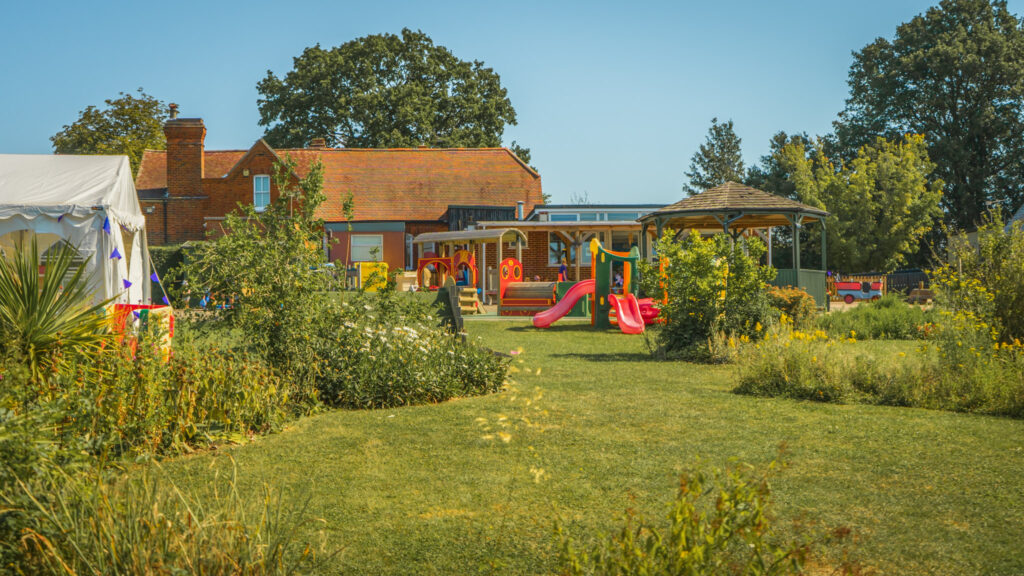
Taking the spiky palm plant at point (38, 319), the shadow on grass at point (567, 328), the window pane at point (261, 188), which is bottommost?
the shadow on grass at point (567, 328)

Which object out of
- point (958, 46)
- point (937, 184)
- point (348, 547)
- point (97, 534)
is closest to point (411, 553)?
point (348, 547)

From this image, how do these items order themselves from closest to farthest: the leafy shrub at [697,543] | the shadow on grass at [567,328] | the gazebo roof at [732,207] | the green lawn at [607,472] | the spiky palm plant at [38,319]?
the leafy shrub at [697,543] → the green lawn at [607,472] → the spiky palm plant at [38,319] → the shadow on grass at [567,328] → the gazebo roof at [732,207]

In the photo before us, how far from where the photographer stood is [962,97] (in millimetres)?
47500

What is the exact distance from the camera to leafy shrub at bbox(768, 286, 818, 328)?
53.0 feet

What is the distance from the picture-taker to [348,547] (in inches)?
174

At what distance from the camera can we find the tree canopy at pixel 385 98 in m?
50.6

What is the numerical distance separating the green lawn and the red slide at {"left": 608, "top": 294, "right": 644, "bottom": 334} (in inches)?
320

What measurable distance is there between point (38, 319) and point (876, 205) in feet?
128

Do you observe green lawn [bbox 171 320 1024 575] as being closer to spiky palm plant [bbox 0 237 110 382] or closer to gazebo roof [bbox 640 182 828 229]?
spiky palm plant [bbox 0 237 110 382]

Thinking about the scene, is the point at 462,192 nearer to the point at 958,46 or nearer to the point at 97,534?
the point at 958,46

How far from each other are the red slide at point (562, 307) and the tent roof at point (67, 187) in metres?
8.28

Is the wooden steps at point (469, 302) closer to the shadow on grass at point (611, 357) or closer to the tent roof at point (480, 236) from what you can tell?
the tent roof at point (480, 236)

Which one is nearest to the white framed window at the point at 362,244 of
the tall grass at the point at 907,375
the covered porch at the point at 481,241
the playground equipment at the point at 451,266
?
the covered porch at the point at 481,241

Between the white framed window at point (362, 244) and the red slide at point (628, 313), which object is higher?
the white framed window at point (362, 244)
